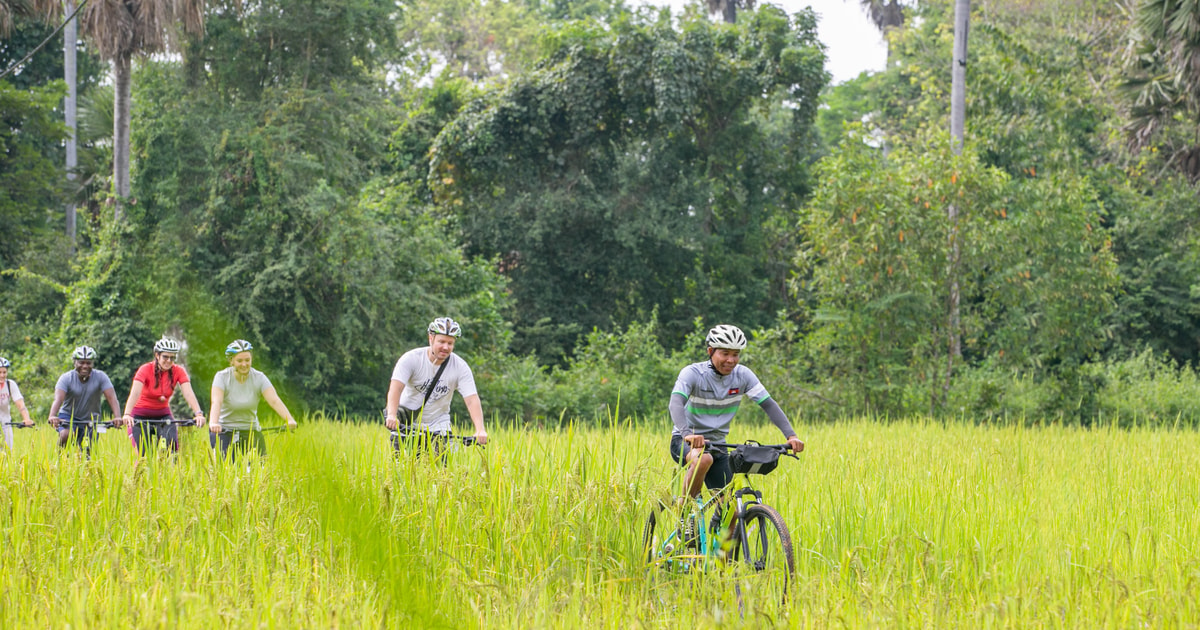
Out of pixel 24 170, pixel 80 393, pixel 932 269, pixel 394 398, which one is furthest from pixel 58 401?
pixel 24 170

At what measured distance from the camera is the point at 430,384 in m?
8.66

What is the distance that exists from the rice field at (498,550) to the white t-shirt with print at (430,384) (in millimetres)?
528

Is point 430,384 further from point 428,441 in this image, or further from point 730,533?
point 730,533

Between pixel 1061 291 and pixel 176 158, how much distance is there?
16.4m

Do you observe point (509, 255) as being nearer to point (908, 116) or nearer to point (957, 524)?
point (908, 116)

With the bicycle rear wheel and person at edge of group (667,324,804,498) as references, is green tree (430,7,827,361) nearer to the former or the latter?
person at edge of group (667,324,804,498)

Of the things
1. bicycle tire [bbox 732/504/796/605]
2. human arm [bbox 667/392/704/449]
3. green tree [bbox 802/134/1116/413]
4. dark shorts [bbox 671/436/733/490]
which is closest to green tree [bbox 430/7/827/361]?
green tree [bbox 802/134/1116/413]

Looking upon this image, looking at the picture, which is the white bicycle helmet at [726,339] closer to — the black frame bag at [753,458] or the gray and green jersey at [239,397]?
the black frame bag at [753,458]

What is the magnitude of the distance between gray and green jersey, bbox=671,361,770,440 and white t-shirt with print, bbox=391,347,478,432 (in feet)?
7.68

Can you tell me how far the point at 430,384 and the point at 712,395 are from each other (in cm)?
265

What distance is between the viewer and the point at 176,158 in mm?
20406

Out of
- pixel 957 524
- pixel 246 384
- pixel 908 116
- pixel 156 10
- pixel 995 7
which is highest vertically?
pixel 995 7

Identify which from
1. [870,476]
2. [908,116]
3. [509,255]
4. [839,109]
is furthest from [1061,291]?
[839,109]

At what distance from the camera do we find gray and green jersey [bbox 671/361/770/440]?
6.91 m
